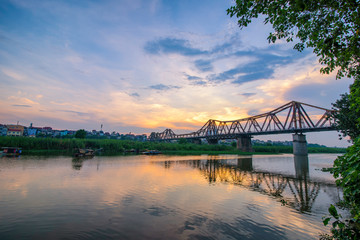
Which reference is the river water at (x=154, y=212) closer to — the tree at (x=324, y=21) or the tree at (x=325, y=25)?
the tree at (x=325, y=25)

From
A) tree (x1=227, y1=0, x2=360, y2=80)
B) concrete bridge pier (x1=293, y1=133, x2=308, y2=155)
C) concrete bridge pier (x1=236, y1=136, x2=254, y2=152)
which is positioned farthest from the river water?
concrete bridge pier (x1=236, y1=136, x2=254, y2=152)

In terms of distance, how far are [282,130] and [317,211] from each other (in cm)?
7801

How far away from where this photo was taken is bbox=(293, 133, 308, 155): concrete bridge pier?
226 ft

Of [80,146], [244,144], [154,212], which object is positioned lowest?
[154,212]

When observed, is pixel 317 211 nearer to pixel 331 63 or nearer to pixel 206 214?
pixel 206 214

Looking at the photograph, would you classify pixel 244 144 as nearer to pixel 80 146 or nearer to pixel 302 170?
pixel 302 170

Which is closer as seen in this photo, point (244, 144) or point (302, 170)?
point (302, 170)

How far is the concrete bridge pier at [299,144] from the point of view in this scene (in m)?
68.9

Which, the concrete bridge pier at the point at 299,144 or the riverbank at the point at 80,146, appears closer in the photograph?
the riverbank at the point at 80,146

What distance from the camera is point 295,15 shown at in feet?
23.9

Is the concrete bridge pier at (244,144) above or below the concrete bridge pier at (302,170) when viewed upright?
above

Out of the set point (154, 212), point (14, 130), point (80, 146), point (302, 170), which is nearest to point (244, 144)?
point (302, 170)

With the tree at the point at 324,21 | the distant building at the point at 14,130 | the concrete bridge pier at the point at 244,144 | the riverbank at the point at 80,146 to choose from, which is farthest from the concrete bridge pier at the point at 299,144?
the distant building at the point at 14,130

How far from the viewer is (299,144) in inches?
2771
